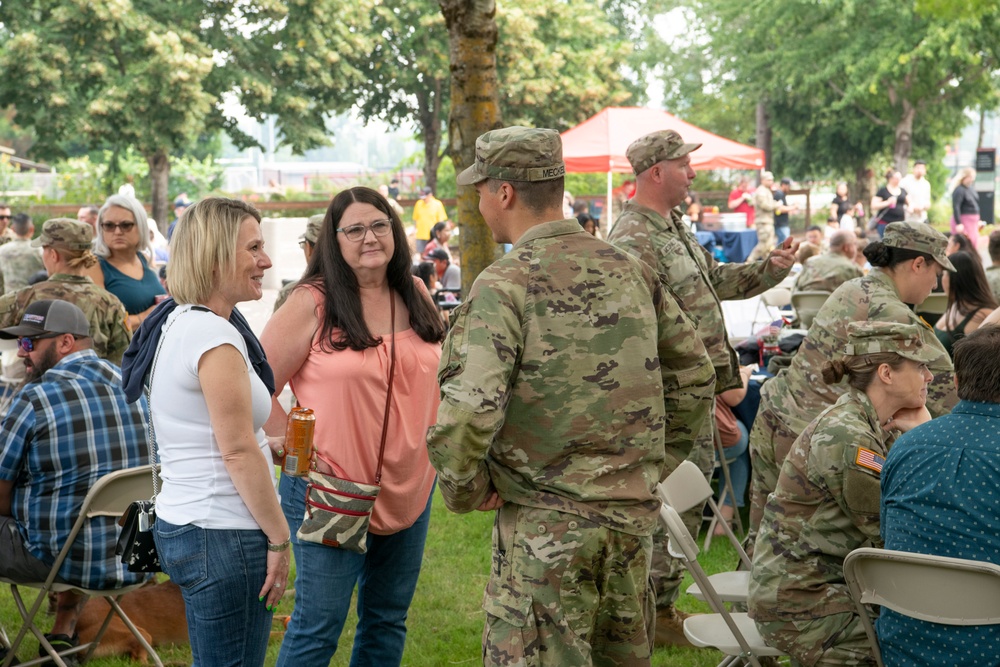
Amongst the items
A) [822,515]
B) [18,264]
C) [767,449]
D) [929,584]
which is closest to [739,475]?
[767,449]

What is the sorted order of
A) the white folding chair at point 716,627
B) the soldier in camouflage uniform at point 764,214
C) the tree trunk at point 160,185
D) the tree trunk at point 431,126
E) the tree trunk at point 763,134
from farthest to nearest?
the tree trunk at point 763,134
the tree trunk at point 431,126
the tree trunk at point 160,185
the soldier in camouflage uniform at point 764,214
the white folding chair at point 716,627

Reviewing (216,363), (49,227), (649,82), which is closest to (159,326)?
(216,363)

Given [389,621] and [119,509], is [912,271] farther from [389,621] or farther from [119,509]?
[119,509]

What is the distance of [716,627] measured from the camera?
12.7 feet

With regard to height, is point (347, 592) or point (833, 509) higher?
point (833, 509)

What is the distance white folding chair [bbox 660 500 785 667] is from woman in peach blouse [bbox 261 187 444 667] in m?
0.85

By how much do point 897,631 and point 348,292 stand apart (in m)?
1.88

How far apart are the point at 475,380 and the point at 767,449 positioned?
9.68ft

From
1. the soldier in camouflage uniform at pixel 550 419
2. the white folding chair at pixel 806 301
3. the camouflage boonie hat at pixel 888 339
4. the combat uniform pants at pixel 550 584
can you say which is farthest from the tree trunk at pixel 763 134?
the combat uniform pants at pixel 550 584

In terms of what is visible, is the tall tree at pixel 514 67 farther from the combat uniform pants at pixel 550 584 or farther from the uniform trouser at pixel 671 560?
the combat uniform pants at pixel 550 584

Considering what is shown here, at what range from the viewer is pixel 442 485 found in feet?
8.39

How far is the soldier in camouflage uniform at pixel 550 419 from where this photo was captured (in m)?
2.51

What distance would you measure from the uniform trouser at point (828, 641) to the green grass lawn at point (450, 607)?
1200 millimetres

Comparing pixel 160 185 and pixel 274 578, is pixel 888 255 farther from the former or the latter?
pixel 160 185
